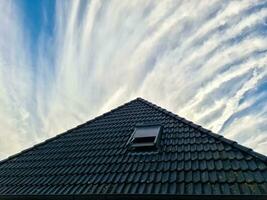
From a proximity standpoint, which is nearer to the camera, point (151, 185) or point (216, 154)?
point (151, 185)

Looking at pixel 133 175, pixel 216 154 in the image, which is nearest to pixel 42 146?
pixel 133 175

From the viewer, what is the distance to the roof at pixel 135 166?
568 cm

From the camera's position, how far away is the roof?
18.6ft

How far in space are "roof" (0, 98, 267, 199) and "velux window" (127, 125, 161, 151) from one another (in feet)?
0.59

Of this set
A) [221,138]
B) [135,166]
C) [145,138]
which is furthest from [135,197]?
[221,138]

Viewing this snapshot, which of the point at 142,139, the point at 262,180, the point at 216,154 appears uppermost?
the point at 142,139

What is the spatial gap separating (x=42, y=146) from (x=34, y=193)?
118 inches

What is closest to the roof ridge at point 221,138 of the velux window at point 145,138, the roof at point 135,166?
the roof at point 135,166

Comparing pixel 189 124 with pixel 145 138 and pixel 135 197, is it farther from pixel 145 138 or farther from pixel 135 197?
pixel 135 197

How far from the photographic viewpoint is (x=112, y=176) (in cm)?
663

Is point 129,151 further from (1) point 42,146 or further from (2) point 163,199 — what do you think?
(1) point 42,146

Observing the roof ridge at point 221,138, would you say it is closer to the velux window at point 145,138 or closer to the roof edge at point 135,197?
the velux window at point 145,138

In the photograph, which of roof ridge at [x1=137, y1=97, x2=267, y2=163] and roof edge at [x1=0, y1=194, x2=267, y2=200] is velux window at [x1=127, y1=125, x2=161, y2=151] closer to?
roof ridge at [x1=137, y1=97, x2=267, y2=163]

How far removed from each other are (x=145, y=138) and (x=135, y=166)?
3.70 feet
